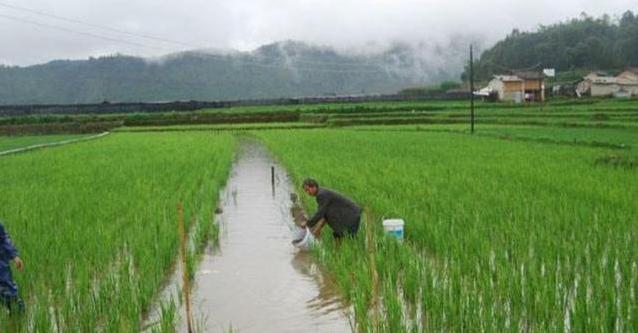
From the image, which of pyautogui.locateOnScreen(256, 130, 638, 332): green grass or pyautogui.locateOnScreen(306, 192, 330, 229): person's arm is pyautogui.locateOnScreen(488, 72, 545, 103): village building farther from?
pyautogui.locateOnScreen(306, 192, 330, 229): person's arm

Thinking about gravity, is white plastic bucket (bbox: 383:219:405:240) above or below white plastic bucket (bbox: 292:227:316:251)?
above

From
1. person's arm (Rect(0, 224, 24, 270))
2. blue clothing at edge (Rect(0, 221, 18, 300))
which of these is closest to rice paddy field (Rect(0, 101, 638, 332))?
blue clothing at edge (Rect(0, 221, 18, 300))

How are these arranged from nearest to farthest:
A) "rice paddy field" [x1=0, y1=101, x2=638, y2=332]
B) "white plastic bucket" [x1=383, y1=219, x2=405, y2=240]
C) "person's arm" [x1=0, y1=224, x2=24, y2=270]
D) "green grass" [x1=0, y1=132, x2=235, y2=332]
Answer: "rice paddy field" [x1=0, y1=101, x2=638, y2=332] → "person's arm" [x1=0, y1=224, x2=24, y2=270] → "green grass" [x1=0, y1=132, x2=235, y2=332] → "white plastic bucket" [x1=383, y1=219, x2=405, y2=240]

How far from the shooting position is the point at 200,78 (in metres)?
114

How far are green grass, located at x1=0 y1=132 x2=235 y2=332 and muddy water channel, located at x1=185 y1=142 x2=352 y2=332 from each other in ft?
1.13

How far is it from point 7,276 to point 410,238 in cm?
348

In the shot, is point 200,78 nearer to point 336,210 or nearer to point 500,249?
point 336,210

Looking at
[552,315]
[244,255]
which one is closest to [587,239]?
Result: [552,315]

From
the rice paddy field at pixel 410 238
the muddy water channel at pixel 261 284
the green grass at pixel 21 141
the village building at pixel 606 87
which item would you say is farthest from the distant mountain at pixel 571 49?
the muddy water channel at pixel 261 284

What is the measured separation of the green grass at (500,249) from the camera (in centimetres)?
412

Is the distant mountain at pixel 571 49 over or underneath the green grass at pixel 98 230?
over

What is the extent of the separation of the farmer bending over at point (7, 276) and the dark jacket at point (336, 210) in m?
2.74

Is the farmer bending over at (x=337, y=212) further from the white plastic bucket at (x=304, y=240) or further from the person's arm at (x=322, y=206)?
the white plastic bucket at (x=304, y=240)

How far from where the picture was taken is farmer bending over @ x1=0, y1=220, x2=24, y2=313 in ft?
14.5
